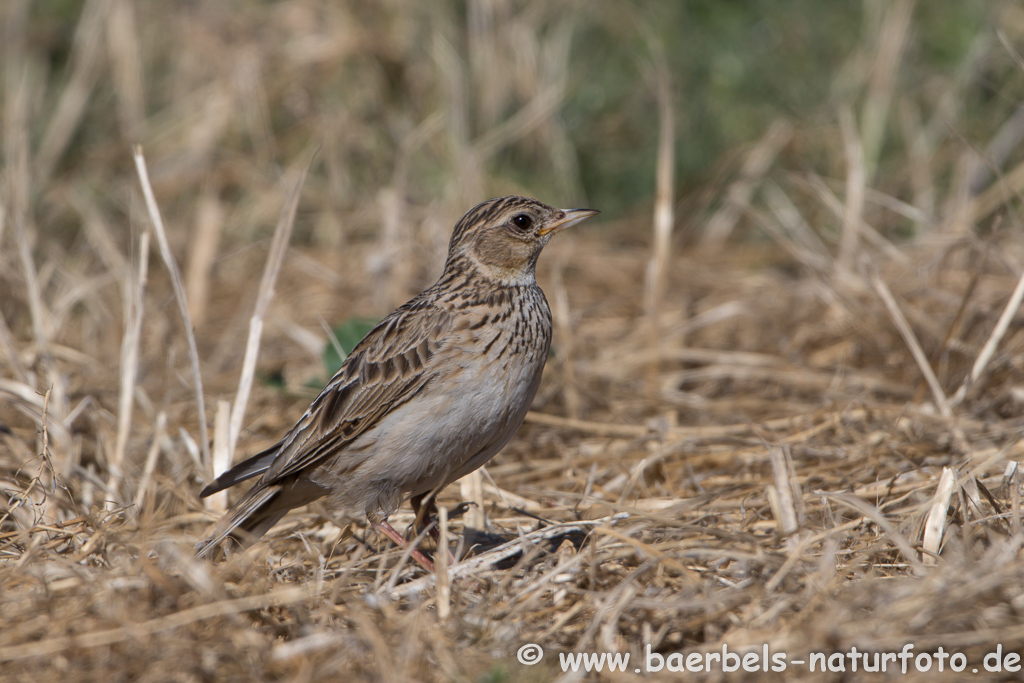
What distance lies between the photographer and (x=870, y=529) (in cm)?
401

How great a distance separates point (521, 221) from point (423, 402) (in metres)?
1.10

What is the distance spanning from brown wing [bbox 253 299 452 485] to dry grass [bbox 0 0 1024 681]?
417mm

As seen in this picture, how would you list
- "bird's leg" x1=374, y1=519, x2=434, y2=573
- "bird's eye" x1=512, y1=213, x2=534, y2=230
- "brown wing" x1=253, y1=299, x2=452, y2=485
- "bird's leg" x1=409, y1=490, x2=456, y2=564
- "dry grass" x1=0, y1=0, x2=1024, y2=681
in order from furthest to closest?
"bird's eye" x1=512, y1=213, x2=534, y2=230 < "bird's leg" x1=409, y1=490, x2=456, y2=564 < "brown wing" x1=253, y1=299, x2=452, y2=485 < "bird's leg" x1=374, y1=519, x2=434, y2=573 < "dry grass" x1=0, y1=0, x2=1024, y2=681

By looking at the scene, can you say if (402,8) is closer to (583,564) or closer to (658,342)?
(658,342)

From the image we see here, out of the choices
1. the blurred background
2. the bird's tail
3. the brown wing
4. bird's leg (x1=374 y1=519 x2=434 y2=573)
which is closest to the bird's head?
the brown wing

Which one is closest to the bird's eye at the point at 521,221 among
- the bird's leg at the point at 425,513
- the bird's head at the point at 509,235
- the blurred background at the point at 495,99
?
the bird's head at the point at 509,235

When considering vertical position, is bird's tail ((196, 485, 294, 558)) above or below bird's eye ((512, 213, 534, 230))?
below

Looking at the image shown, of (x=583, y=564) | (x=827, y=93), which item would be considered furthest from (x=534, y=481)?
(x=827, y=93)

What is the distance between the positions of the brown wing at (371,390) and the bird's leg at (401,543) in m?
0.39

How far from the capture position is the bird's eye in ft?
16.0

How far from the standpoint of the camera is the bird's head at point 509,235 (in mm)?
4785

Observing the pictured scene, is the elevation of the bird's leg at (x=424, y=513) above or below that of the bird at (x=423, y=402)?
below

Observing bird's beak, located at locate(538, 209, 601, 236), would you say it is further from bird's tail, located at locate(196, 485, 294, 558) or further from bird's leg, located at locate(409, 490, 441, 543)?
bird's tail, located at locate(196, 485, 294, 558)

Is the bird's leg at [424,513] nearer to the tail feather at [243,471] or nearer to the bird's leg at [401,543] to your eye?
the bird's leg at [401,543]
